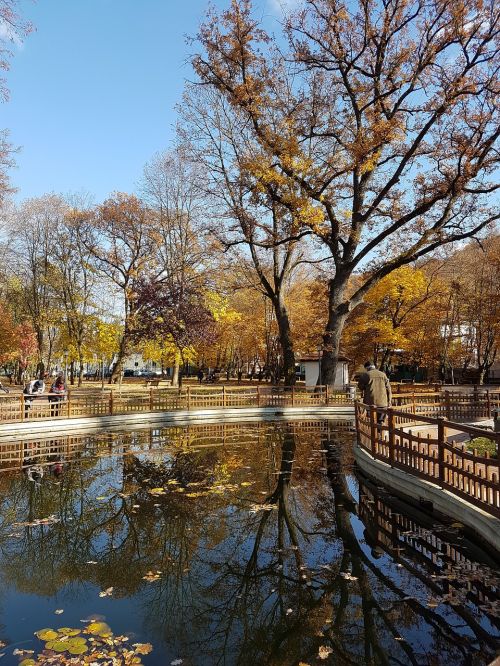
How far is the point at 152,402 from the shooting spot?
78.3 feet

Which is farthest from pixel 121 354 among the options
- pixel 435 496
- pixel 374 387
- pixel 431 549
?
pixel 431 549

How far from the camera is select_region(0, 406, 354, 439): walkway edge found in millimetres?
18406

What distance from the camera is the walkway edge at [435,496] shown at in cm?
674

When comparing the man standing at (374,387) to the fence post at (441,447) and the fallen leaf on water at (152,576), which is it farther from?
the fallen leaf on water at (152,576)

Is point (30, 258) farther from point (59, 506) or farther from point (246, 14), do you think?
point (59, 506)

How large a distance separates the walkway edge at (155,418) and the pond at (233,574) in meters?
7.21

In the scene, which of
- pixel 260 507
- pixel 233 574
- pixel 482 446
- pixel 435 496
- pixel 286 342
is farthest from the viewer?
pixel 286 342

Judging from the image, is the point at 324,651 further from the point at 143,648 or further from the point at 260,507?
the point at 260,507

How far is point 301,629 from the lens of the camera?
15.7 feet

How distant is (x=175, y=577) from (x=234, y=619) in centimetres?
122

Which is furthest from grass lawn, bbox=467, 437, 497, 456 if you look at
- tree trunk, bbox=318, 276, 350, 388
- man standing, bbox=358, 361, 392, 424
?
tree trunk, bbox=318, 276, 350, 388

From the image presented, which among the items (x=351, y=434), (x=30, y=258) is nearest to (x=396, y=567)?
(x=351, y=434)

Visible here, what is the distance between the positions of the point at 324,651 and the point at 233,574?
1963 millimetres

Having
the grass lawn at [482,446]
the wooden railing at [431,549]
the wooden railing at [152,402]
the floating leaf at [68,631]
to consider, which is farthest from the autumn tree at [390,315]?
the floating leaf at [68,631]
